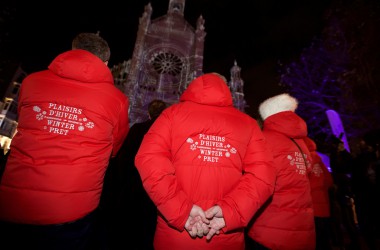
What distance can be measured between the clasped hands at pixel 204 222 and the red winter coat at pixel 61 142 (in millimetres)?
874

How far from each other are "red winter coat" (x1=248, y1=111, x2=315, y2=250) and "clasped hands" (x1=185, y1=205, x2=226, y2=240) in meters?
0.96

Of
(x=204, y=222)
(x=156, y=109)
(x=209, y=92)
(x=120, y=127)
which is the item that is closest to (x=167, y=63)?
(x=156, y=109)

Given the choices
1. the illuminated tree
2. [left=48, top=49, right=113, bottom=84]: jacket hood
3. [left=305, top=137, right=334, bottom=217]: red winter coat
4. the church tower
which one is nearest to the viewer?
[left=48, top=49, right=113, bottom=84]: jacket hood

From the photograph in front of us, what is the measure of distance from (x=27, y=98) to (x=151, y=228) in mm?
1870

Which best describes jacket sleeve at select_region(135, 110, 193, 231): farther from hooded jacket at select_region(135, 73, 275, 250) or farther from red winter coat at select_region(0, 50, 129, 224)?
red winter coat at select_region(0, 50, 129, 224)

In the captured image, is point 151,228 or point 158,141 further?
point 151,228

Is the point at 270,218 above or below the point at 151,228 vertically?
above

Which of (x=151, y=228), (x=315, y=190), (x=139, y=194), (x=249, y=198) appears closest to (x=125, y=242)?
(x=151, y=228)

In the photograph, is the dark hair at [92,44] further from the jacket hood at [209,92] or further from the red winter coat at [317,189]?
the red winter coat at [317,189]

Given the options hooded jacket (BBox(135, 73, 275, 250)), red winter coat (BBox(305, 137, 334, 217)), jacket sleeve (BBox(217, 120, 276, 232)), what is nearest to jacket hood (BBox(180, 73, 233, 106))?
hooded jacket (BBox(135, 73, 275, 250))

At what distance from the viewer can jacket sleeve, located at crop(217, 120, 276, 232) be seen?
1478mm

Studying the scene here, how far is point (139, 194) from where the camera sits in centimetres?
253

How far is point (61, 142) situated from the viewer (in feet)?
5.45

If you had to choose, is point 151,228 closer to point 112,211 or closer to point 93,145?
point 112,211
